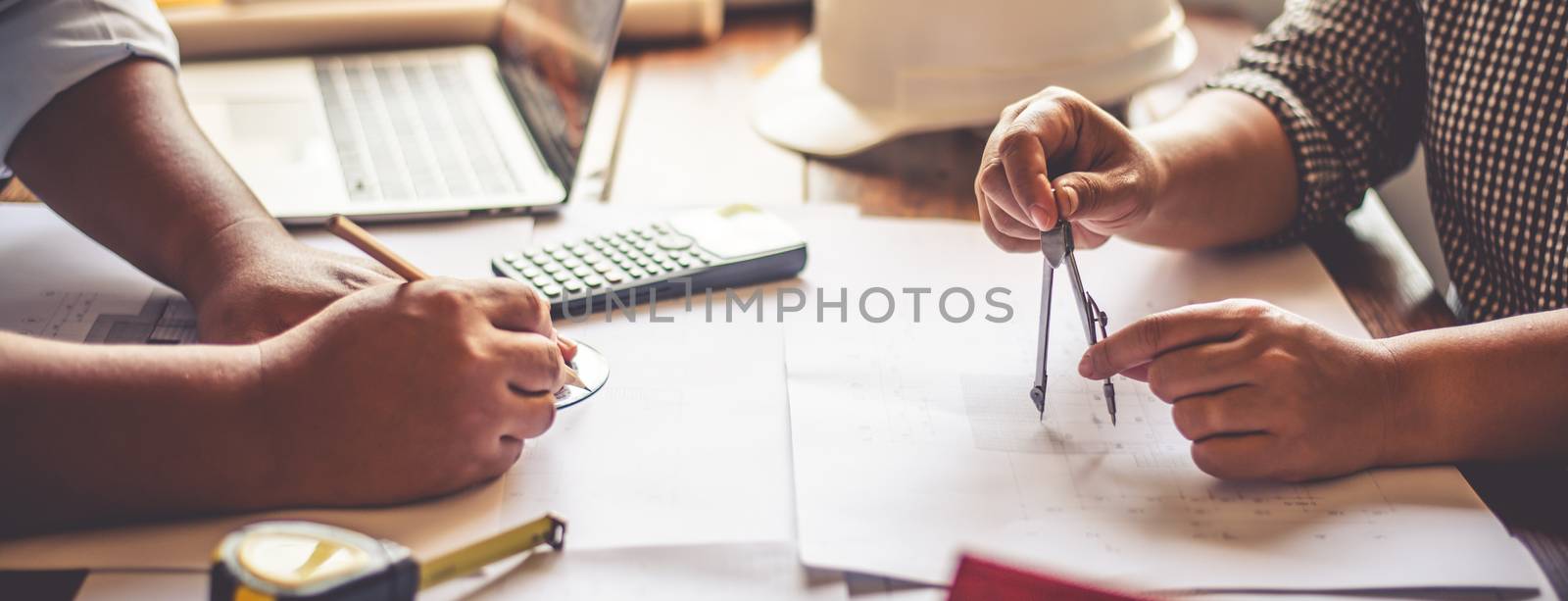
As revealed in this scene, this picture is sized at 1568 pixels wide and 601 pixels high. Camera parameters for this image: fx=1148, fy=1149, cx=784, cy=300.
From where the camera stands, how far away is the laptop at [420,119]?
853 millimetres

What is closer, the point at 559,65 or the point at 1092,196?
the point at 1092,196

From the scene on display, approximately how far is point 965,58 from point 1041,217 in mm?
316

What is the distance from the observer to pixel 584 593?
1.65 ft

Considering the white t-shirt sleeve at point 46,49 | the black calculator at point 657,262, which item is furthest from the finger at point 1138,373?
the white t-shirt sleeve at point 46,49

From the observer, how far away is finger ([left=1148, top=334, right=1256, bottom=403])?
22.8 inches

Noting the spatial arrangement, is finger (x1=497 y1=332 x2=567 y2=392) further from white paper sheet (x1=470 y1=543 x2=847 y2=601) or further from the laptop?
the laptop

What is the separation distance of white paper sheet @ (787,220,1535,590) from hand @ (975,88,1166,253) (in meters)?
0.07

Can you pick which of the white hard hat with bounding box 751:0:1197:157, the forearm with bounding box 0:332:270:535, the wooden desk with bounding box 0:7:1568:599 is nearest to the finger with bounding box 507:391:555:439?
the forearm with bounding box 0:332:270:535

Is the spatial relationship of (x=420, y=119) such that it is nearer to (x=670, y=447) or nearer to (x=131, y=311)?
(x=131, y=311)

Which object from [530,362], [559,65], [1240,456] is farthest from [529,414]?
[559,65]

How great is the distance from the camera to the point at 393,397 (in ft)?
1.75

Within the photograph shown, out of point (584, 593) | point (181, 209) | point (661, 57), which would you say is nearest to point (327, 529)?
point (584, 593)

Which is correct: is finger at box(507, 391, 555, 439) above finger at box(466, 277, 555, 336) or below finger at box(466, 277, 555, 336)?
below

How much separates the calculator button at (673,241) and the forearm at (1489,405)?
431mm
